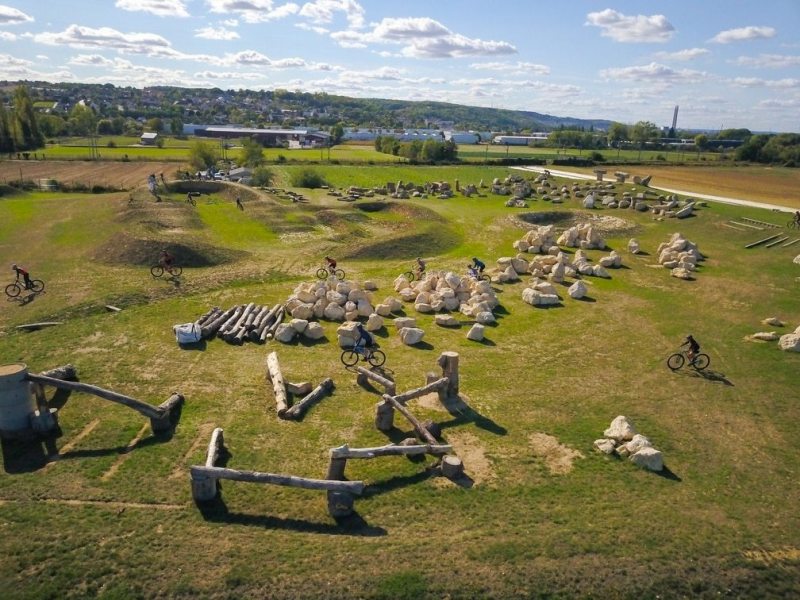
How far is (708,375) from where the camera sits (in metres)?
24.4

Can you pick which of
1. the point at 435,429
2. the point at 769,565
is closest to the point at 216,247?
the point at 435,429

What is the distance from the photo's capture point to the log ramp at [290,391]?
19844 mm

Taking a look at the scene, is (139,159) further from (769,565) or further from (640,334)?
(769,565)

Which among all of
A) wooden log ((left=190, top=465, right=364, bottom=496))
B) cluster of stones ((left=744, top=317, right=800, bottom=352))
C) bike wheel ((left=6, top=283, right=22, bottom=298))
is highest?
cluster of stones ((left=744, top=317, right=800, bottom=352))

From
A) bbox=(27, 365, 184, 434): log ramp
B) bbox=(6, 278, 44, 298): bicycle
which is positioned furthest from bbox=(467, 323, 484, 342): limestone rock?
bbox=(6, 278, 44, 298): bicycle

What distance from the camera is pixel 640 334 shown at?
29.2 meters

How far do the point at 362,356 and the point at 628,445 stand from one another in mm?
11372

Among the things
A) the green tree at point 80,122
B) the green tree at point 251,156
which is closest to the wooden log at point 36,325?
the green tree at point 251,156

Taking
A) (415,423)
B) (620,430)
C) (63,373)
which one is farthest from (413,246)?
(63,373)

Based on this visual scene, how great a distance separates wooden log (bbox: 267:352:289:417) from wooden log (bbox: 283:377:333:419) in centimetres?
28

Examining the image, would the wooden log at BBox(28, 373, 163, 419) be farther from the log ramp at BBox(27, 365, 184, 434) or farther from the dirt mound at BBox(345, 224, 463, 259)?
the dirt mound at BBox(345, 224, 463, 259)

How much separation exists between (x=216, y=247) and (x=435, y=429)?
26.8m

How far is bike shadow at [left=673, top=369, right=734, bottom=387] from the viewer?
78.4 ft

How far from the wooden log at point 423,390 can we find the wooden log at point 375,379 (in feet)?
1.37
